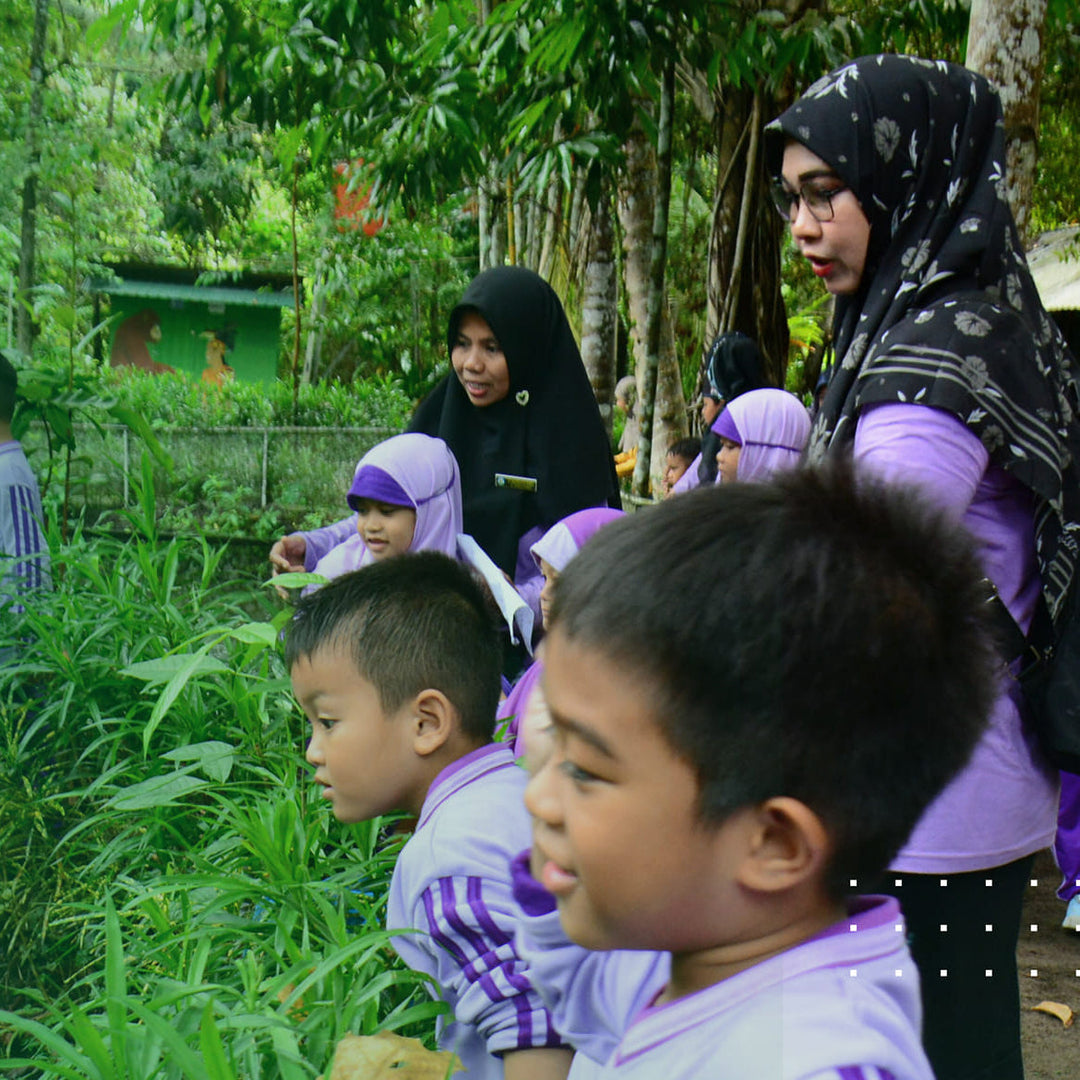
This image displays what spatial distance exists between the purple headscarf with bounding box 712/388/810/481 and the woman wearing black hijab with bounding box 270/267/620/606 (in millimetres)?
659

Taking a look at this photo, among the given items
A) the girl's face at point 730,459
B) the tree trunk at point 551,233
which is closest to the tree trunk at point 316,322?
the tree trunk at point 551,233

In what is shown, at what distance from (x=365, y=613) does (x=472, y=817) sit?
48cm

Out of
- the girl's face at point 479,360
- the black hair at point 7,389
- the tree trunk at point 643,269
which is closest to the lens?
the girl's face at point 479,360

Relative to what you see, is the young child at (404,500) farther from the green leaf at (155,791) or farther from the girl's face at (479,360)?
the green leaf at (155,791)

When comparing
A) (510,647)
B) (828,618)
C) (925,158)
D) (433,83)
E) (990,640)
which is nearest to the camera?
(828,618)

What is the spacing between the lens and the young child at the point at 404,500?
10.7 feet

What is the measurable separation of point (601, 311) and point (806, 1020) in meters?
5.88

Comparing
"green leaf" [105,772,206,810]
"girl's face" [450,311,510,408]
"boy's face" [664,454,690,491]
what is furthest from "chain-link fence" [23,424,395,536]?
"green leaf" [105,772,206,810]

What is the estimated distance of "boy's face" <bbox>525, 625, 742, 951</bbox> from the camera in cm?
86

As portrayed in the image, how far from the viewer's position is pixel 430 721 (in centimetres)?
183

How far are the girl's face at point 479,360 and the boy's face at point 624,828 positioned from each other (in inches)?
99.2

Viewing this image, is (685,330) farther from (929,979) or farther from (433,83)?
(929,979)

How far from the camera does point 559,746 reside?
0.90m

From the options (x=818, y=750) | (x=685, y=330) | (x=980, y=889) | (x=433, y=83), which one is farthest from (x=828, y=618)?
(x=685, y=330)
